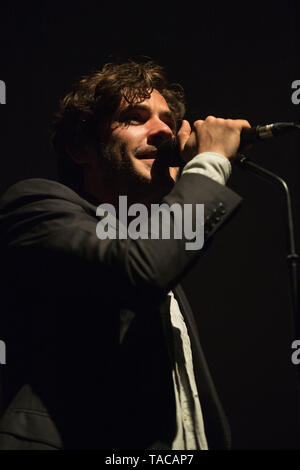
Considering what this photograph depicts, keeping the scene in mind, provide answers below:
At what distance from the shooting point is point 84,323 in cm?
118

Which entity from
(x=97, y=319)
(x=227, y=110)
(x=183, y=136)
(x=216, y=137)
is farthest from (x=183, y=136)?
(x=227, y=110)

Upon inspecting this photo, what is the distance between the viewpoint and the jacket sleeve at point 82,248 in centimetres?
107

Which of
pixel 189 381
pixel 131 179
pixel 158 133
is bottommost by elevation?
pixel 189 381

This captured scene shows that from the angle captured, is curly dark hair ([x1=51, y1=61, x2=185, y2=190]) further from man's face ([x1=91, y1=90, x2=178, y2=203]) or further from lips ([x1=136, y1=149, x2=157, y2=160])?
lips ([x1=136, y1=149, x2=157, y2=160])

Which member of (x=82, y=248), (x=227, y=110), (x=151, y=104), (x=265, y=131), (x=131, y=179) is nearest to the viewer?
(x=82, y=248)

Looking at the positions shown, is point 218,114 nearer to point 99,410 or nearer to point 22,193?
point 22,193

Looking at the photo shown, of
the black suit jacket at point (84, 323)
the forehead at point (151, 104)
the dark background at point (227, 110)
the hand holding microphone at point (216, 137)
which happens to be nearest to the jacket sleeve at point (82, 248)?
the black suit jacket at point (84, 323)

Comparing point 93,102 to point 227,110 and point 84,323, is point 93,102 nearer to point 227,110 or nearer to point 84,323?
point 227,110

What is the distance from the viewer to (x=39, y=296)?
4.01 feet

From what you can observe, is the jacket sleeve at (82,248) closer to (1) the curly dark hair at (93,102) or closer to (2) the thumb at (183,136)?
(2) the thumb at (183,136)

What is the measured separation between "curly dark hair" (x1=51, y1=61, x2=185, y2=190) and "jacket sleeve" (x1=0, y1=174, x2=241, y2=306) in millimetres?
503

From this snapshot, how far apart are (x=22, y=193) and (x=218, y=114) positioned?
1222 millimetres

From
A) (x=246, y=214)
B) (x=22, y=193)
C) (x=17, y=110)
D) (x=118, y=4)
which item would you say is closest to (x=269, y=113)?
(x=246, y=214)

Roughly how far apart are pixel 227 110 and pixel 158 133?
0.76m
